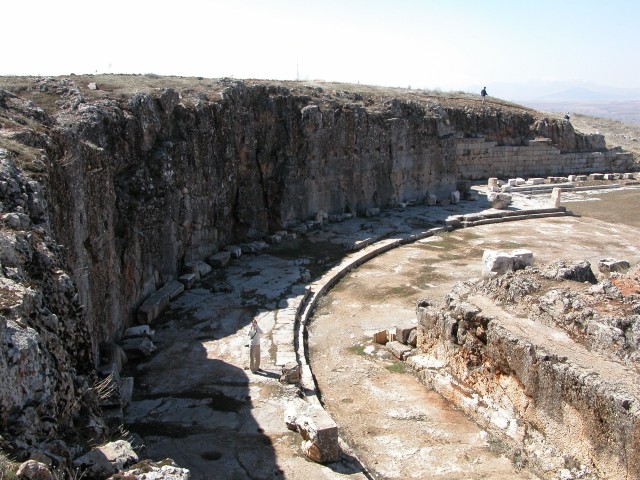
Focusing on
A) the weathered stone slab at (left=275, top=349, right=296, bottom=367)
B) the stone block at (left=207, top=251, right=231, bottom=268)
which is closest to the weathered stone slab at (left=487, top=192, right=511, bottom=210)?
the stone block at (left=207, top=251, right=231, bottom=268)

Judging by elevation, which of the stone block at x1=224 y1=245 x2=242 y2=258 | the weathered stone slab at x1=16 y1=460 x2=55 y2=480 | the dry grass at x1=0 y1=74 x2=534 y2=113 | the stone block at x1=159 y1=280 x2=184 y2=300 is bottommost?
the stone block at x1=159 y1=280 x2=184 y2=300

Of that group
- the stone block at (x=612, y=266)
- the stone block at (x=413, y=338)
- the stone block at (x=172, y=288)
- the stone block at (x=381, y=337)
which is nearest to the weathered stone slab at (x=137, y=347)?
the stone block at (x=172, y=288)

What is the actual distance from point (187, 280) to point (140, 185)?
2.58 meters

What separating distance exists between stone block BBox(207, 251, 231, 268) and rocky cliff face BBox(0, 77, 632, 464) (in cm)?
40

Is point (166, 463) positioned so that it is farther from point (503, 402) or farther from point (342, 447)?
point (503, 402)

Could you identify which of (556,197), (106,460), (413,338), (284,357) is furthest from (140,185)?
(556,197)

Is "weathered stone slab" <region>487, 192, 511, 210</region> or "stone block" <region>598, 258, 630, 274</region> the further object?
"weathered stone slab" <region>487, 192, 511, 210</region>

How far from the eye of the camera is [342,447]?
27.1 feet

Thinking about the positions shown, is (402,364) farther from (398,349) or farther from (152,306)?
(152,306)

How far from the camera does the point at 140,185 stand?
13203mm

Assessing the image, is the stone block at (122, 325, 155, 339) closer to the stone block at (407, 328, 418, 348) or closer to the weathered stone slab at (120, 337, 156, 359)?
the weathered stone slab at (120, 337, 156, 359)

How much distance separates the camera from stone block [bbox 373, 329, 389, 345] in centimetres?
1226

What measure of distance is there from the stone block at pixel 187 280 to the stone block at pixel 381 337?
479 cm

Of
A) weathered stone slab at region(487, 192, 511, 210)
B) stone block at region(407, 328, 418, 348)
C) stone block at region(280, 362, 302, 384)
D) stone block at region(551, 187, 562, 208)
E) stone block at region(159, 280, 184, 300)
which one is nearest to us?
stone block at region(280, 362, 302, 384)
